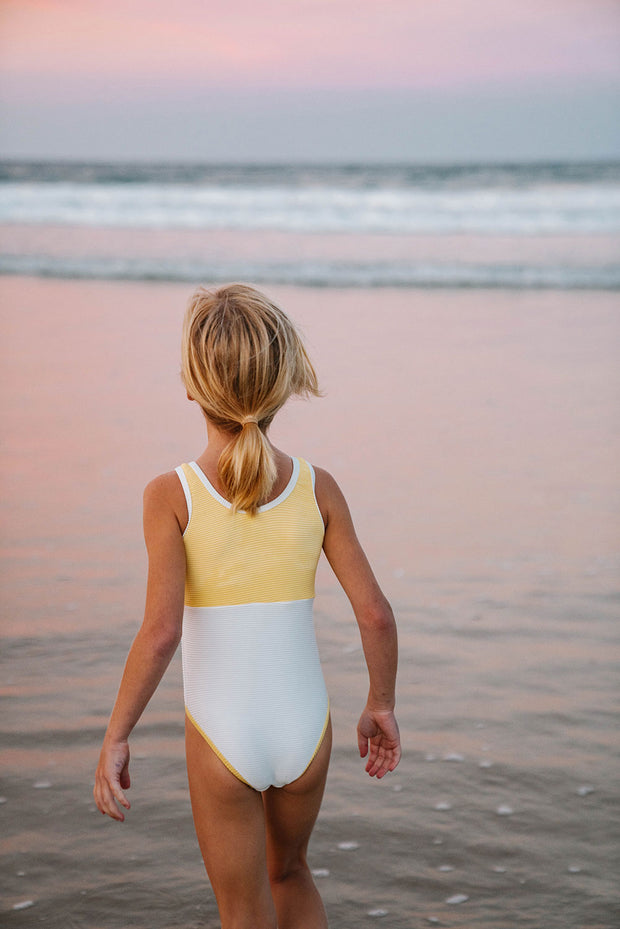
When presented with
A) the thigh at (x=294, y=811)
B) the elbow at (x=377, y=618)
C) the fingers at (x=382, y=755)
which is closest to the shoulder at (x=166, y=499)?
the elbow at (x=377, y=618)

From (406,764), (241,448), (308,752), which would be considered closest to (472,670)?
(406,764)

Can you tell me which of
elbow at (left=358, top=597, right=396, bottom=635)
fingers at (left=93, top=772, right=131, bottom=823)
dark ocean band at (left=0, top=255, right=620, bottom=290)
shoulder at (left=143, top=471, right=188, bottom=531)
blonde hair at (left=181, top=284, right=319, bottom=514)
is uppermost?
dark ocean band at (left=0, top=255, right=620, bottom=290)

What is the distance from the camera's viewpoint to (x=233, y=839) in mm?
1835

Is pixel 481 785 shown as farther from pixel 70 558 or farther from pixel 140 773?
pixel 70 558

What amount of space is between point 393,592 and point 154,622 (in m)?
2.42

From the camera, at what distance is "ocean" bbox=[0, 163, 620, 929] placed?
258cm

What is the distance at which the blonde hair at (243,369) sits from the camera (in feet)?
5.86

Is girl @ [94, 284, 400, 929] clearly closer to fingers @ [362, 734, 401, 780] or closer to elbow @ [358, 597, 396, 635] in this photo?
elbow @ [358, 597, 396, 635]

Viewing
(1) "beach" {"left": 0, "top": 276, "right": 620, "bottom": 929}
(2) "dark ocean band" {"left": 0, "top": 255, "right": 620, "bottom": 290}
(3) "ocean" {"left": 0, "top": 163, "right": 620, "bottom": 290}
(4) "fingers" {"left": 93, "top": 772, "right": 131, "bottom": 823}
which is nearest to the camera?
(4) "fingers" {"left": 93, "top": 772, "right": 131, "bottom": 823}

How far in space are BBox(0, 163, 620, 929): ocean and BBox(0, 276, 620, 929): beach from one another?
1 centimetres

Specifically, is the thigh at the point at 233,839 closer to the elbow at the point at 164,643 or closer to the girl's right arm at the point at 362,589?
the elbow at the point at 164,643

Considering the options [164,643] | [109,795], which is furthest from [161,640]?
[109,795]

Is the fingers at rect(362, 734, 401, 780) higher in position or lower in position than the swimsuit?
lower

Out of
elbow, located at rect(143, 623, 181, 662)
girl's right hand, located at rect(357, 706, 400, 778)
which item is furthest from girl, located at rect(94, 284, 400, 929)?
girl's right hand, located at rect(357, 706, 400, 778)
